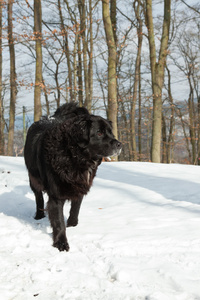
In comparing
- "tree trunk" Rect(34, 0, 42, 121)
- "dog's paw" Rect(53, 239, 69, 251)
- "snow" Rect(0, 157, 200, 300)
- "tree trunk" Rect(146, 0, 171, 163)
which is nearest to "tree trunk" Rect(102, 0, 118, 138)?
"tree trunk" Rect(146, 0, 171, 163)

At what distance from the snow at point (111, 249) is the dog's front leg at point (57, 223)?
0.09 metres

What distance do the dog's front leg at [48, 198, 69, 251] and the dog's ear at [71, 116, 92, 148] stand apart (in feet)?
2.63

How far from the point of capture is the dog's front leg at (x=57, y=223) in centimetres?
312

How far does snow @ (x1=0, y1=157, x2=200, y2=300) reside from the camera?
2145mm

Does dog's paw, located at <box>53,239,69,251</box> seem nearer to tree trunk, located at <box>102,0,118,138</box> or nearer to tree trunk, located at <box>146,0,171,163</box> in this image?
tree trunk, located at <box>102,0,118,138</box>

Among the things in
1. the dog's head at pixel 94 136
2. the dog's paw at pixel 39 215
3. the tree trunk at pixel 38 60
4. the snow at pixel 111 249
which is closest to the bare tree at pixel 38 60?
the tree trunk at pixel 38 60

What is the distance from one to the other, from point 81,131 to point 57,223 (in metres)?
1.16

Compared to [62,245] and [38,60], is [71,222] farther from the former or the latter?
[38,60]

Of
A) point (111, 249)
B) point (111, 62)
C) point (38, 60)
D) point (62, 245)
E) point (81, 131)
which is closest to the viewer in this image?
point (111, 249)

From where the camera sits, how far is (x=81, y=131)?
3250 millimetres

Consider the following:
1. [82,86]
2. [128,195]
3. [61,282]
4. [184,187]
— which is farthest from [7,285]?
[82,86]

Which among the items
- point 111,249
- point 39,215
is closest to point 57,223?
point 111,249

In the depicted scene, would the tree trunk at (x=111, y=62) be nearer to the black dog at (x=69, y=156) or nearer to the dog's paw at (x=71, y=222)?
the dog's paw at (x=71, y=222)

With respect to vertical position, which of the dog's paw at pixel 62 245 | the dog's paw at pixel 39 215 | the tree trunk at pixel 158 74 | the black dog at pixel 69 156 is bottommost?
the dog's paw at pixel 62 245
